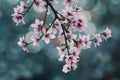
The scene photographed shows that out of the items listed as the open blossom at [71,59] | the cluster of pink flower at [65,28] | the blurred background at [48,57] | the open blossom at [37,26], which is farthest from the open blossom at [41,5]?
the blurred background at [48,57]

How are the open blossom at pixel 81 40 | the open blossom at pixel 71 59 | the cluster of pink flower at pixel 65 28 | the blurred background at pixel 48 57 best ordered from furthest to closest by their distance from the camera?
the blurred background at pixel 48 57 < the open blossom at pixel 81 40 < the open blossom at pixel 71 59 < the cluster of pink flower at pixel 65 28

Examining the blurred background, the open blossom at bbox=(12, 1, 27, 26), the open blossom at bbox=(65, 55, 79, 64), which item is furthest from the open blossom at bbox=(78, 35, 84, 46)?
the blurred background

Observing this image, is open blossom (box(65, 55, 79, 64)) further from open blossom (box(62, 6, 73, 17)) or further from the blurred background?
the blurred background

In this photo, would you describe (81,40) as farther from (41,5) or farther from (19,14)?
(19,14)

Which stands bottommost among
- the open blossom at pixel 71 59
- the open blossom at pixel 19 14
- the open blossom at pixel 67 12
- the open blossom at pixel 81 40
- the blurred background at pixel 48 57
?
the open blossom at pixel 71 59

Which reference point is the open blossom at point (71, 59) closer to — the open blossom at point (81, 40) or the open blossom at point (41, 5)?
the open blossom at point (81, 40)

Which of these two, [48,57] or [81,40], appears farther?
[48,57]

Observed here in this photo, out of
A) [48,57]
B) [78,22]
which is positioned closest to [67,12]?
[78,22]

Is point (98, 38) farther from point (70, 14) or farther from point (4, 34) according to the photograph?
point (4, 34)
